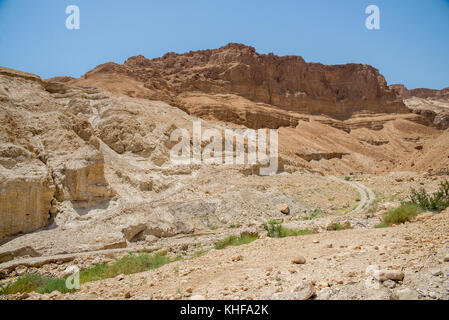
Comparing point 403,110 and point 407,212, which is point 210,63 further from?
point 407,212

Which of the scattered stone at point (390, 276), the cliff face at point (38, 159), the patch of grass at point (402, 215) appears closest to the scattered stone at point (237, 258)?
the scattered stone at point (390, 276)

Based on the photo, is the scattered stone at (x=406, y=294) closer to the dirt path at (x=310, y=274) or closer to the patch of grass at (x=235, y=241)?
the dirt path at (x=310, y=274)

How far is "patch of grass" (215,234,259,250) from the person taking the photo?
8953mm

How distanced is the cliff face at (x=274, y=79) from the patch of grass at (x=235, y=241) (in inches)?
1665

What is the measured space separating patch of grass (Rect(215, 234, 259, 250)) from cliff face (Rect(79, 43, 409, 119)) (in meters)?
42.3

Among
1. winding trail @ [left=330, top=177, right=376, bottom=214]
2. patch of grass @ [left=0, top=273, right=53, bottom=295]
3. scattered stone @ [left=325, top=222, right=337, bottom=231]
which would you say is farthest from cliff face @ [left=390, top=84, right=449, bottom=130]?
patch of grass @ [left=0, top=273, right=53, bottom=295]

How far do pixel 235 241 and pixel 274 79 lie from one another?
194ft

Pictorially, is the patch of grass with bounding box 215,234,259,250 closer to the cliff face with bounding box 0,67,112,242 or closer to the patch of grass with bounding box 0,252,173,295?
the patch of grass with bounding box 0,252,173,295

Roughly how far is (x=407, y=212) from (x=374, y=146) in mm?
48254

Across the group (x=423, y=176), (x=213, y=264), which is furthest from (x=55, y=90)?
(x=423, y=176)

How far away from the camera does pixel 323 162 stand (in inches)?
1474

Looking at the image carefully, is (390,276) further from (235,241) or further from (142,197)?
(142,197)

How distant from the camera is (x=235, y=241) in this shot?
362 inches

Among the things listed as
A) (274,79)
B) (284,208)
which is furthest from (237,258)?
(274,79)
